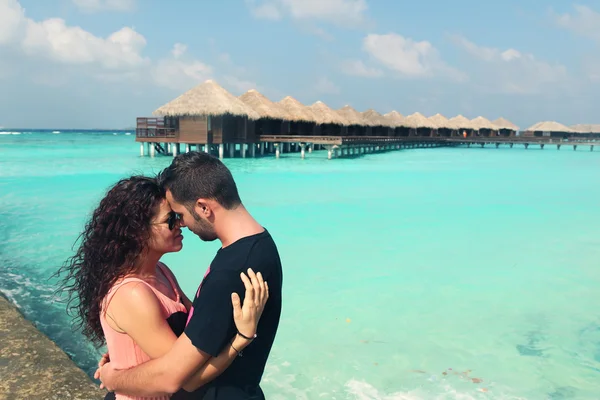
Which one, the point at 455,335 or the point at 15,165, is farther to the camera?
the point at 15,165

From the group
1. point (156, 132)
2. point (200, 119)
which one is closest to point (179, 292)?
point (200, 119)

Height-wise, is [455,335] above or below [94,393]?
below

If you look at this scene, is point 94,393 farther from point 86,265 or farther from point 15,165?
point 15,165

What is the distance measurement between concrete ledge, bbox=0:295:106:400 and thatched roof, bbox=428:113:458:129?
50.2 metres

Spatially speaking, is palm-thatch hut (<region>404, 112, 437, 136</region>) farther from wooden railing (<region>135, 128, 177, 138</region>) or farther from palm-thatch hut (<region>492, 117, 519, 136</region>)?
wooden railing (<region>135, 128, 177, 138</region>)

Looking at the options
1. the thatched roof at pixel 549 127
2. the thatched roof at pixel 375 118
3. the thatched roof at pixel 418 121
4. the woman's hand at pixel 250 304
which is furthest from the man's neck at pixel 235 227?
the thatched roof at pixel 549 127

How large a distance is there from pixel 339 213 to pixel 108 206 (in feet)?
35.6

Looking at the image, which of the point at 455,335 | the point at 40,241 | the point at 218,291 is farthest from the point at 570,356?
the point at 40,241

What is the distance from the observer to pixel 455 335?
5281 millimetres

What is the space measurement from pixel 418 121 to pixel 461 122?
8.47 metres

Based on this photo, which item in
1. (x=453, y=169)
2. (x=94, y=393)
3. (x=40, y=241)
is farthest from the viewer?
(x=453, y=169)

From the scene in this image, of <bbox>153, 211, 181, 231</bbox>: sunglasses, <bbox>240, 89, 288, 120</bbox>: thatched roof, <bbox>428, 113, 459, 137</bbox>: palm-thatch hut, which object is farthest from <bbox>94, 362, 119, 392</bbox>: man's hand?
<bbox>428, 113, 459, 137</bbox>: palm-thatch hut

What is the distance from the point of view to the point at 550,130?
50.9 m

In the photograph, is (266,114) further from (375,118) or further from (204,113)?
(375,118)
